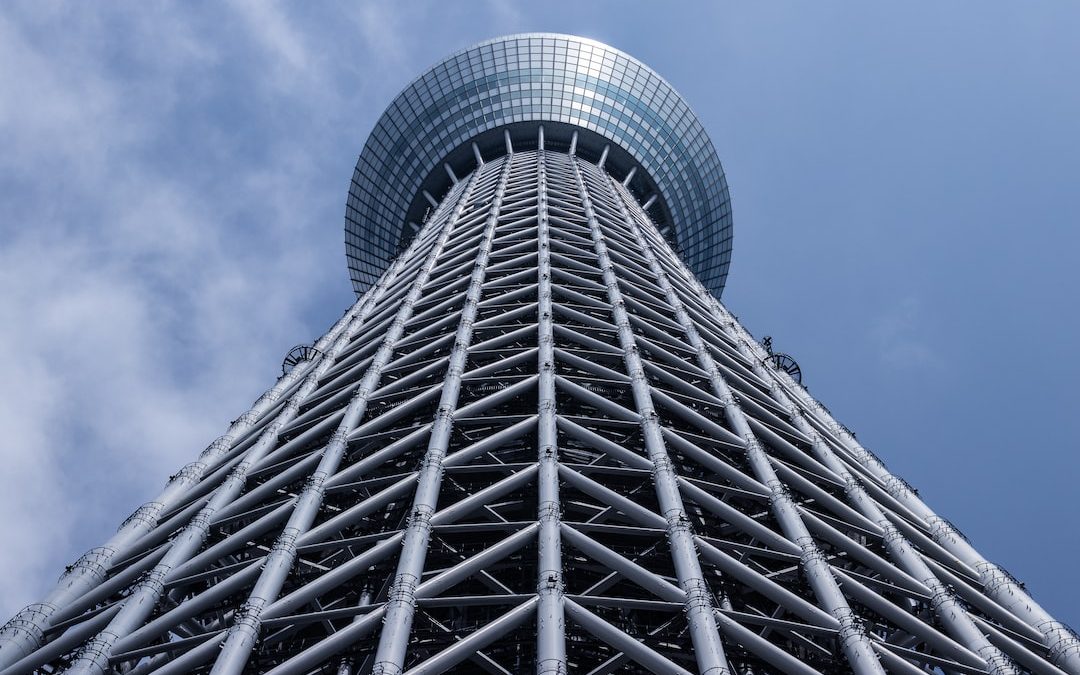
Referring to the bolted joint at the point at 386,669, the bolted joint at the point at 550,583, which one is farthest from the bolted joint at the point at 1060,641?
the bolted joint at the point at 386,669

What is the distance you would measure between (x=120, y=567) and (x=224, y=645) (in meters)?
10.6

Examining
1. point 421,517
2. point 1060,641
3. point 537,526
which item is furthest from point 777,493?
point 421,517

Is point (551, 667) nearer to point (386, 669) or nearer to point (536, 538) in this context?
point (386, 669)

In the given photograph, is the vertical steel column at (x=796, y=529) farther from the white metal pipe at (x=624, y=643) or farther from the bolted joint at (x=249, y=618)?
the bolted joint at (x=249, y=618)

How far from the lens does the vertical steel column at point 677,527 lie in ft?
59.7

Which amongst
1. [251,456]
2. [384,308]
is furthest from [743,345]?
[251,456]

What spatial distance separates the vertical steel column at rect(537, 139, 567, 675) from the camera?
17.4 meters

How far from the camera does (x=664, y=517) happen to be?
2412 cm

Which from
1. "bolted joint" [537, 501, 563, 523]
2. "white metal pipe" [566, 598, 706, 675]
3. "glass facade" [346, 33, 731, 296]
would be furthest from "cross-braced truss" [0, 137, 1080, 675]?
"glass facade" [346, 33, 731, 296]

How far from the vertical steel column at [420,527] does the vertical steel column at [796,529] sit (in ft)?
28.1

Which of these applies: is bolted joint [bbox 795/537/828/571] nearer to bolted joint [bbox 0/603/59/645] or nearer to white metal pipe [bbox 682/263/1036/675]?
white metal pipe [bbox 682/263/1036/675]

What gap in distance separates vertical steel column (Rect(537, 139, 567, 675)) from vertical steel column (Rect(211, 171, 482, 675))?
5.68 metres

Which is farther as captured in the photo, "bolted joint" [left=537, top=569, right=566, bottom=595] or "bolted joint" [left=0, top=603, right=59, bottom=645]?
"bolted joint" [left=0, top=603, right=59, bottom=645]

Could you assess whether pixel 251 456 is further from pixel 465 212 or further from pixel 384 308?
pixel 465 212
